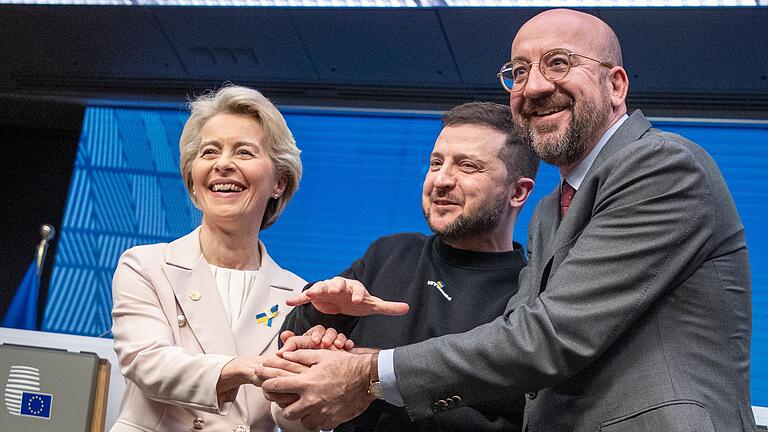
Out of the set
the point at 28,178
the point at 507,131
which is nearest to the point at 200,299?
the point at 507,131

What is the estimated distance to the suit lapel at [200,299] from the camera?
2.26m

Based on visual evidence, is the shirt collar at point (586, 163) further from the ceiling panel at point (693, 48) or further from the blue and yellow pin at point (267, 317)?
the ceiling panel at point (693, 48)

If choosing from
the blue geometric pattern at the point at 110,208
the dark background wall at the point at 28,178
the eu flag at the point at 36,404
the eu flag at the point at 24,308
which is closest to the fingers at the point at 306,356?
the eu flag at the point at 36,404

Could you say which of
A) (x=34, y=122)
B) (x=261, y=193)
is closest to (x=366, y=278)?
(x=261, y=193)

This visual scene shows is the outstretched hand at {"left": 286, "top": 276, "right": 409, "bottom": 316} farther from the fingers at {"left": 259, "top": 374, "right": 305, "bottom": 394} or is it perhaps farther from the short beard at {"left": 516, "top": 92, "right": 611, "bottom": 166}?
the short beard at {"left": 516, "top": 92, "right": 611, "bottom": 166}

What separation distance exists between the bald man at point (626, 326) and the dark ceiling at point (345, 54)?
3341 millimetres

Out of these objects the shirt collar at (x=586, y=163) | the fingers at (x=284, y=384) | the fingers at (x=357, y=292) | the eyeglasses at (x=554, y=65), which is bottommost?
the fingers at (x=284, y=384)

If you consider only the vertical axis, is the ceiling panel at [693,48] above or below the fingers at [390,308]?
above

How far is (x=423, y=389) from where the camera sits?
67.1 inches

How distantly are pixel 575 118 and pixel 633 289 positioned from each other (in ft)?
1.48

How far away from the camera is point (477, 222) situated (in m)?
2.23

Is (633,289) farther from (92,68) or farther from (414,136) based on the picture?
(92,68)

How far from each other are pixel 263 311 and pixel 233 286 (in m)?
0.11

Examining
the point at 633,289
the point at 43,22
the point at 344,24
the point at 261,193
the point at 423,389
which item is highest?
the point at 43,22
